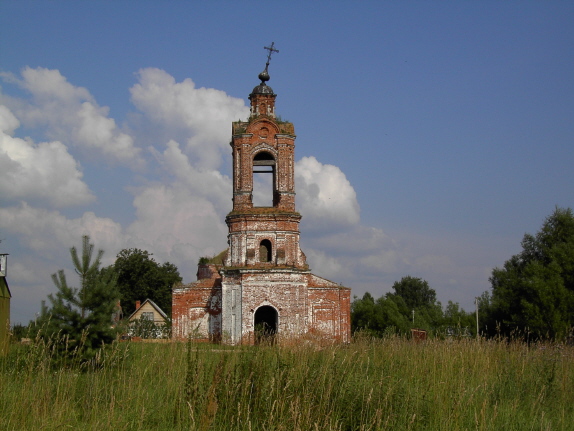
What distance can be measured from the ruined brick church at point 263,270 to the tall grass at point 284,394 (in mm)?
15183

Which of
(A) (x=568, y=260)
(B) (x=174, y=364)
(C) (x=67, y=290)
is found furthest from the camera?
(A) (x=568, y=260)

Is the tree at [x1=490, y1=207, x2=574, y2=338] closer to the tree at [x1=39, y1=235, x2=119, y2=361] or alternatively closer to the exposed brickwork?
the exposed brickwork

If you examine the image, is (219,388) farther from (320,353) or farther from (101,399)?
(320,353)

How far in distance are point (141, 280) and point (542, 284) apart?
128ft

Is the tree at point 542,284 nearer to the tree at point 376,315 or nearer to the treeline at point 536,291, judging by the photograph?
the treeline at point 536,291

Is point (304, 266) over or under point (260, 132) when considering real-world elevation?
under

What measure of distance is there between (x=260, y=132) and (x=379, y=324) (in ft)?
51.1

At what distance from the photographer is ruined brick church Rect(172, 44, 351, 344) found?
2428 centimetres

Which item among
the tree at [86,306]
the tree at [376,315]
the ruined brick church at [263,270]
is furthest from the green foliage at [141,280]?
the tree at [86,306]

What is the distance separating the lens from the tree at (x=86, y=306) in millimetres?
10969

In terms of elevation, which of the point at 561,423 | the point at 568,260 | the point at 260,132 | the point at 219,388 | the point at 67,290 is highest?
the point at 260,132

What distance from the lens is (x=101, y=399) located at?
6.66 meters

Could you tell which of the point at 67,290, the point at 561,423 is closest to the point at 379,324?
the point at 67,290

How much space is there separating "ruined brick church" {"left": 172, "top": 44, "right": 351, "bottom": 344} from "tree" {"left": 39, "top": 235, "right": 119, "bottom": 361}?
12693 mm
